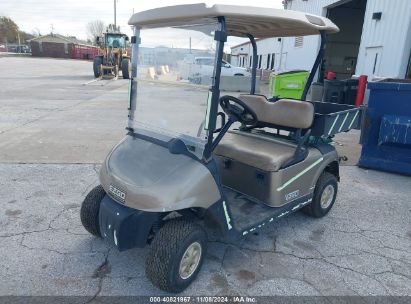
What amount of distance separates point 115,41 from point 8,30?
73104 mm

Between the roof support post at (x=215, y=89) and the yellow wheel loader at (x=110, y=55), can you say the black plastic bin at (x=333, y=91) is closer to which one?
the roof support post at (x=215, y=89)

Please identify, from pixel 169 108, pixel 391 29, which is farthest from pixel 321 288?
pixel 391 29

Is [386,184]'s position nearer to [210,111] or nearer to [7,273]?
[210,111]

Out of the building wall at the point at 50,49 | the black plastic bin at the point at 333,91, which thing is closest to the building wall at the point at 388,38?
the black plastic bin at the point at 333,91

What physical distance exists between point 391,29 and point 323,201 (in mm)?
6874

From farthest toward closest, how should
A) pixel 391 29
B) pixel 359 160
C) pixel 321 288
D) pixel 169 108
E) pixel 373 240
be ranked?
1. pixel 391 29
2. pixel 359 160
3. pixel 373 240
4. pixel 169 108
5. pixel 321 288

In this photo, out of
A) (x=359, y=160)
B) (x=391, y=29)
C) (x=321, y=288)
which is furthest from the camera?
(x=391, y=29)

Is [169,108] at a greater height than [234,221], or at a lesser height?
greater

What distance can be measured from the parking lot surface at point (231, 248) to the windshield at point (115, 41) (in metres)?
15.2

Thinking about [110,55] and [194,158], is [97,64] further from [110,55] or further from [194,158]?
[194,158]

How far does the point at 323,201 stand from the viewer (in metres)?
3.56

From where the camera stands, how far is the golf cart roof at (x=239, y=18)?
7.00 feet

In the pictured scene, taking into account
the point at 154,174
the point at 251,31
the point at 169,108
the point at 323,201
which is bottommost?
the point at 323,201

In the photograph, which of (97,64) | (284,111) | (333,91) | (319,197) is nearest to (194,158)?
(284,111)
